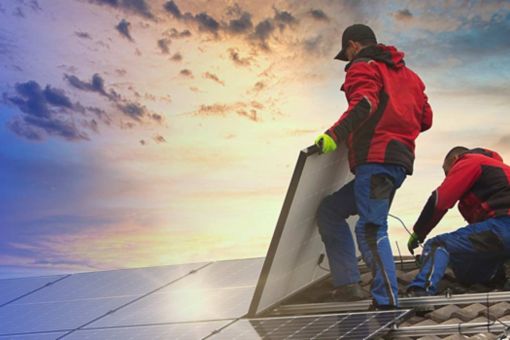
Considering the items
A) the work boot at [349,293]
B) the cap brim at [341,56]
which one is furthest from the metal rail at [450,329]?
the cap brim at [341,56]

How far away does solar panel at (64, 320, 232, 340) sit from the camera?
6.55m

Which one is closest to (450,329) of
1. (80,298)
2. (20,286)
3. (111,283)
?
(80,298)

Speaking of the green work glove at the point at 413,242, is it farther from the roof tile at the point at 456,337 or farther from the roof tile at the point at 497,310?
the roof tile at the point at 456,337

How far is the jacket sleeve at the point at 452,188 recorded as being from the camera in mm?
7057

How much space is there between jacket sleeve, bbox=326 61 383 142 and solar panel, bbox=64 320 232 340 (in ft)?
6.03

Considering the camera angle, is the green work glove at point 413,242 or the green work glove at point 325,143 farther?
the green work glove at point 413,242

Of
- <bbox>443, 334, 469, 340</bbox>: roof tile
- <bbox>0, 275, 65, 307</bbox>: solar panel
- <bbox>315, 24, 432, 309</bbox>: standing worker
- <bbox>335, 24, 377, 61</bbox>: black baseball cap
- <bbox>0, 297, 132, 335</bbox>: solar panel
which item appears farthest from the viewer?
<bbox>0, 275, 65, 307</bbox>: solar panel

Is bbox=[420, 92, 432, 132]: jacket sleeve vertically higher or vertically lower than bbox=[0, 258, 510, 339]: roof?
higher

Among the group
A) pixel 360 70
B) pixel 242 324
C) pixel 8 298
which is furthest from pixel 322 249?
pixel 8 298

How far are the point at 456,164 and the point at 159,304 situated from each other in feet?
10.4

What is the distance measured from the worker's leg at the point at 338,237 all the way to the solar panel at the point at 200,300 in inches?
33.5

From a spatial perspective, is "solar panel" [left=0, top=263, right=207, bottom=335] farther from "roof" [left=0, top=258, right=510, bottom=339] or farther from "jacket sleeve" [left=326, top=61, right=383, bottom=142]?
"jacket sleeve" [left=326, top=61, right=383, bottom=142]

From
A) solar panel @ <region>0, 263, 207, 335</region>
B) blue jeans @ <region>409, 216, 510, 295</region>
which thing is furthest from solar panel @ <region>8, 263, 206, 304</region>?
blue jeans @ <region>409, 216, 510, 295</region>

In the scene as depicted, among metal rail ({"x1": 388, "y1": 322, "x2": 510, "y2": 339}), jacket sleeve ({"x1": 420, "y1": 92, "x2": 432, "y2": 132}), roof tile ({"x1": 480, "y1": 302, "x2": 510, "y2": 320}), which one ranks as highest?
jacket sleeve ({"x1": 420, "y1": 92, "x2": 432, "y2": 132})
